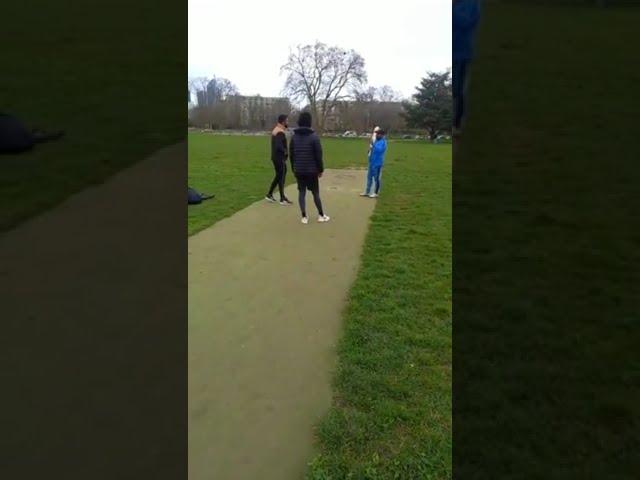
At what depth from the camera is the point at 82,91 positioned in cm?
1400

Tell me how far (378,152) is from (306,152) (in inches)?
120

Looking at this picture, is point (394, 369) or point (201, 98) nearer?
point (394, 369)

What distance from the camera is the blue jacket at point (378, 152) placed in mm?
8775

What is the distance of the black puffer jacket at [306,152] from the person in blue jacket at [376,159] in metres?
2.78

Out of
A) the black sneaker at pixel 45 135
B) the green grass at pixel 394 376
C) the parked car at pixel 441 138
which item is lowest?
the green grass at pixel 394 376

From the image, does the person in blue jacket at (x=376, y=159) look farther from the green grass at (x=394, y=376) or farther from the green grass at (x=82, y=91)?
the green grass at (x=394, y=376)
